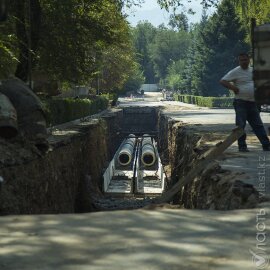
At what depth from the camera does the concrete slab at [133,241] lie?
3.50 metres

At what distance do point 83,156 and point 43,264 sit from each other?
16007 millimetres

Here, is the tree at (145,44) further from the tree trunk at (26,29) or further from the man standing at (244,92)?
the man standing at (244,92)

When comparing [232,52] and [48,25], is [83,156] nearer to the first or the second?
[48,25]

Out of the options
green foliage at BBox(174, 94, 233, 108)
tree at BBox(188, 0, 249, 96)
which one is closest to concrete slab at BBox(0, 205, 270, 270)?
green foliage at BBox(174, 94, 233, 108)

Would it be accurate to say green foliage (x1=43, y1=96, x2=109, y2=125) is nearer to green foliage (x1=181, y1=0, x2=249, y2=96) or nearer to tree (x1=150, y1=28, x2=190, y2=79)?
green foliage (x1=181, y1=0, x2=249, y2=96)

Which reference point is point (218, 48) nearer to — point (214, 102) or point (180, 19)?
point (214, 102)

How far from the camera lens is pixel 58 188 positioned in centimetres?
1321

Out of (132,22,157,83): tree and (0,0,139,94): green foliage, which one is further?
(132,22,157,83): tree

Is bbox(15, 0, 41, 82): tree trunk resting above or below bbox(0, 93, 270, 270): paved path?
above

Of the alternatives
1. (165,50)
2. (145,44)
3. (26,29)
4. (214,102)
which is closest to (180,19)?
(26,29)

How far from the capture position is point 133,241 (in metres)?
4.01

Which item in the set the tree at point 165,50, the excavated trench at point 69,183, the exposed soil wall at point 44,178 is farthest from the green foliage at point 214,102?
the tree at point 165,50

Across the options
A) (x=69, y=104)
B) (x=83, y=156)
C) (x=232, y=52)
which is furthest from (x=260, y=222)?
(x=232, y=52)

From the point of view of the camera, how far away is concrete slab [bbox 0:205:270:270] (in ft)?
11.5
